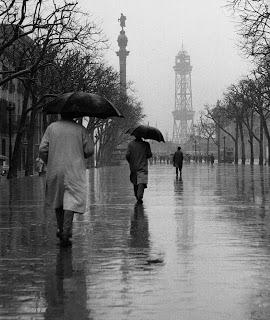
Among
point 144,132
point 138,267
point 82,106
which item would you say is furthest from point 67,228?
point 144,132

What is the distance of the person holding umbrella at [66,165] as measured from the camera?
8.82 meters

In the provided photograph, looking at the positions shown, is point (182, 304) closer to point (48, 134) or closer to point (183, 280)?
point (183, 280)

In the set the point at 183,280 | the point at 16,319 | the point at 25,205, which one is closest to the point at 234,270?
the point at 183,280

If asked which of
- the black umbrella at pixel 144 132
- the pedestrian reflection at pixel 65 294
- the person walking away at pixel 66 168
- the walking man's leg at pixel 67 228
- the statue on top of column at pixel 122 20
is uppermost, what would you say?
the statue on top of column at pixel 122 20

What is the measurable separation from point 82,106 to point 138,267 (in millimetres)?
2737

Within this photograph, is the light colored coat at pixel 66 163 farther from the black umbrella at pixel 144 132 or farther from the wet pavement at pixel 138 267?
the black umbrella at pixel 144 132

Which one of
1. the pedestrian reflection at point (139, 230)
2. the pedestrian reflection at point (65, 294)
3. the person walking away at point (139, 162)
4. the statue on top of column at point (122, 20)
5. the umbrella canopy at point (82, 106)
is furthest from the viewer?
the statue on top of column at point (122, 20)

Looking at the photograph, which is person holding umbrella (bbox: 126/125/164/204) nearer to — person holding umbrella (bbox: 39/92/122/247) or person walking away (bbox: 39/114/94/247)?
person holding umbrella (bbox: 39/92/122/247)

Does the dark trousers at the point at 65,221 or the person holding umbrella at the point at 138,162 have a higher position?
the person holding umbrella at the point at 138,162

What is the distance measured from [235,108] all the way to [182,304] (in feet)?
259

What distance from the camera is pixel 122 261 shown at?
310 inches

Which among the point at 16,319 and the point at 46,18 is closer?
the point at 16,319

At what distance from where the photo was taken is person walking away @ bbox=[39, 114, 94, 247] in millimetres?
8812

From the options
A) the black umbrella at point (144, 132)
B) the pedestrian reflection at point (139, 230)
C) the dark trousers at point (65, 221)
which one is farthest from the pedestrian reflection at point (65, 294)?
the black umbrella at point (144, 132)
